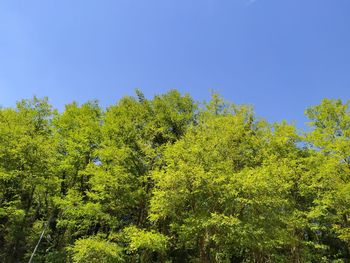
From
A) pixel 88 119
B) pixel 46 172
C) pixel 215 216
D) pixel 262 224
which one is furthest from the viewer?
pixel 88 119

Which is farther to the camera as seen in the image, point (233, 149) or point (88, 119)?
point (88, 119)

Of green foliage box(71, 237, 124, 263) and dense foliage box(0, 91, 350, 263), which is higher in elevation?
dense foliage box(0, 91, 350, 263)

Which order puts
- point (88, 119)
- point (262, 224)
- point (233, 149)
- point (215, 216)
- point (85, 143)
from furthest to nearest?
point (88, 119)
point (85, 143)
point (233, 149)
point (262, 224)
point (215, 216)

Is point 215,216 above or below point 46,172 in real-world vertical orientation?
below

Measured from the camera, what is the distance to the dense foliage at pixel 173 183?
53.8ft

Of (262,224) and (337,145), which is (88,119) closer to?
(262,224)

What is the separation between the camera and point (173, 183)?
16.4 metres

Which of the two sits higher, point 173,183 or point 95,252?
point 173,183

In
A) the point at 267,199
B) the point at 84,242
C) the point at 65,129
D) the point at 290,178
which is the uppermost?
the point at 65,129

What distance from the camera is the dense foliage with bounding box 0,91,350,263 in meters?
16.4

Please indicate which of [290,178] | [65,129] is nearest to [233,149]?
[290,178]

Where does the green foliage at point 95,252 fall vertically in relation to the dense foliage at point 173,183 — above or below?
below

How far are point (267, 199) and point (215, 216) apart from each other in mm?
2975

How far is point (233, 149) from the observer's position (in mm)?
19719
